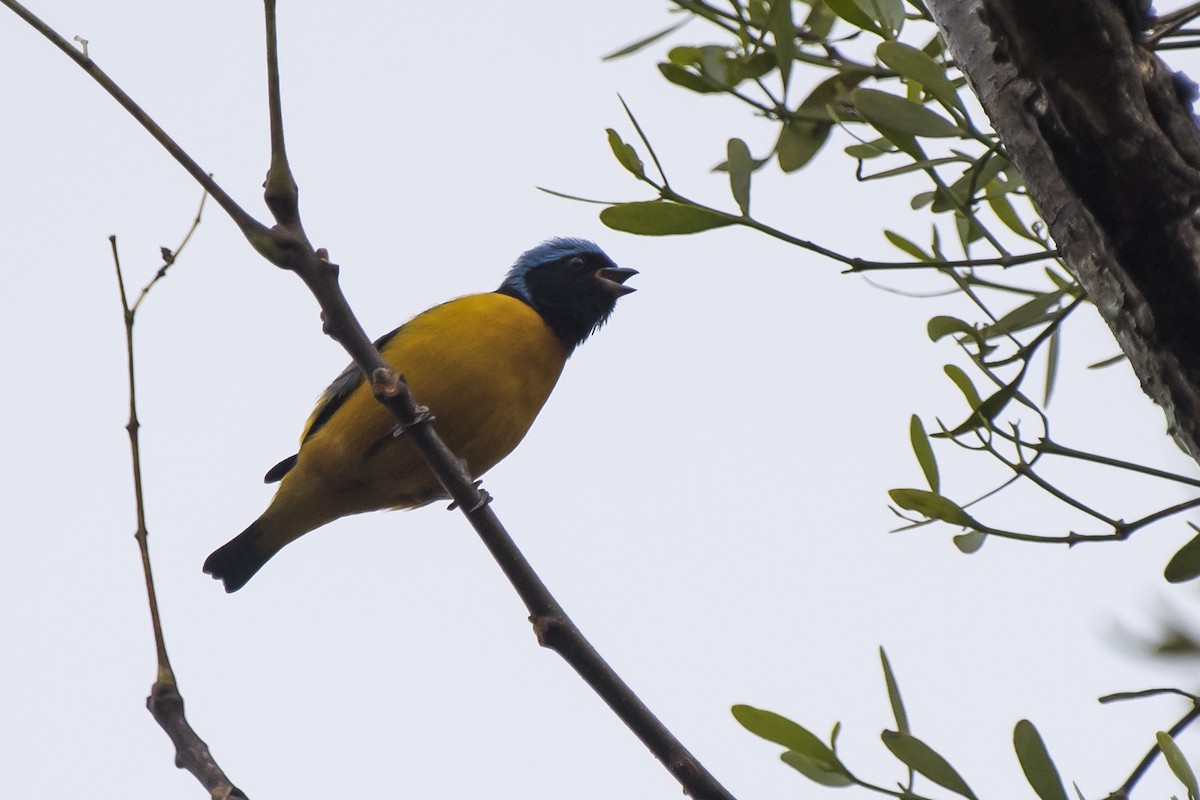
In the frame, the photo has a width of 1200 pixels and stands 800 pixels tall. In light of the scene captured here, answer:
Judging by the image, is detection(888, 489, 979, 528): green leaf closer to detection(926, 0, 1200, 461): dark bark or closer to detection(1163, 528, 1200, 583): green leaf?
detection(1163, 528, 1200, 583): green leaf

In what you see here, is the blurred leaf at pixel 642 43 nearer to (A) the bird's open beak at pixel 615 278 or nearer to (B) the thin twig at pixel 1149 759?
(B) the thin twig at pixel 1149 759

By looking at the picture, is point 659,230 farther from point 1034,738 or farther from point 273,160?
point 1034,738

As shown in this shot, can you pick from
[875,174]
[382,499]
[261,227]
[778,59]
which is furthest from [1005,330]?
[382,499]

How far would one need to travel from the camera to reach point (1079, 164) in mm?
1607

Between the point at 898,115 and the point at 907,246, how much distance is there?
449mm

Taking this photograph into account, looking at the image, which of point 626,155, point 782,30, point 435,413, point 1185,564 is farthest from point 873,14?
point 435,413

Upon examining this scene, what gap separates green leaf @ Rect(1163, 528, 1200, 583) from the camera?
2.07 meters

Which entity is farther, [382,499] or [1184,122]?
[382,499]

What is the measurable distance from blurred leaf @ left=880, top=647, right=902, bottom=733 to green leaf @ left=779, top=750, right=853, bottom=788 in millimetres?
128

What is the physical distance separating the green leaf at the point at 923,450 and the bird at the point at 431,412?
7.20 feet

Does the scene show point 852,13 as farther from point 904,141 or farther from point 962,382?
point 962,382

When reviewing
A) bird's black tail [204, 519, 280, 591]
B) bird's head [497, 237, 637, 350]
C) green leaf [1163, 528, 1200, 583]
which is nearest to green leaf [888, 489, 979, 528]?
green leaf [1163, 528, 1200, 583]

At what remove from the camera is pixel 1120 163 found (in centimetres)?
158

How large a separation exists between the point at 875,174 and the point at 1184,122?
90 cm
